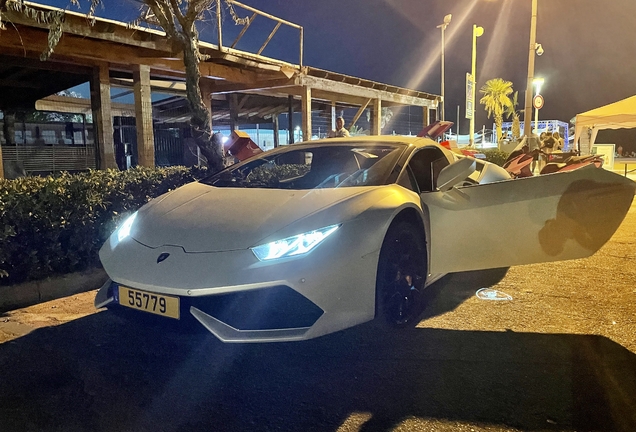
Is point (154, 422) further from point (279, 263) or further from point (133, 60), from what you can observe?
point (133, 60)

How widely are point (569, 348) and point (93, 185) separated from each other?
13.1ft

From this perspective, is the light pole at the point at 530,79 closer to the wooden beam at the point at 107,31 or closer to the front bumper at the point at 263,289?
the wooden beam at the point at 107,31

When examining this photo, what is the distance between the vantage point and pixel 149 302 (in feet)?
8.34

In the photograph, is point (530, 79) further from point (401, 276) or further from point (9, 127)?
point (9, 127)

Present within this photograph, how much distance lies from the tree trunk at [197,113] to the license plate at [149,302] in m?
3.68

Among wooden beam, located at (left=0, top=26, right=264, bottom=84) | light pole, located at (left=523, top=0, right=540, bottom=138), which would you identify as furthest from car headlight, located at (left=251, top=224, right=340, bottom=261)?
light pole, located at (left=523, top=0, right=540, bottom=138)

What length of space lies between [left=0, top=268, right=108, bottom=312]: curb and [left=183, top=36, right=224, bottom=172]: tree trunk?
2363mm

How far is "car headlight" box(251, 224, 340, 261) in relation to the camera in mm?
2523

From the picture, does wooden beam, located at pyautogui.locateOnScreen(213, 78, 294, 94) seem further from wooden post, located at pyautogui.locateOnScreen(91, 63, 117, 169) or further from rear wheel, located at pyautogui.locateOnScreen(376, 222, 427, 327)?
rear wheel, located at pyautogui.locateOnScreen(376, 222, 427, 327)

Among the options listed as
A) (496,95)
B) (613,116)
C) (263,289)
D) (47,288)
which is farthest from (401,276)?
(496,95)

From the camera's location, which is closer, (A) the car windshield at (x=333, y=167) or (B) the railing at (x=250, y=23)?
(A) the car windshield at (x=333, y=167)

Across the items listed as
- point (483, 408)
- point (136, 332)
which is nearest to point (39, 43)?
point (136, 332)

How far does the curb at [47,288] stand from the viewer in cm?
369

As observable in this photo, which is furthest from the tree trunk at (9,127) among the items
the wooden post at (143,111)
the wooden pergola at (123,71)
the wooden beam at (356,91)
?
the wooden beam at (356,91)
